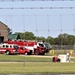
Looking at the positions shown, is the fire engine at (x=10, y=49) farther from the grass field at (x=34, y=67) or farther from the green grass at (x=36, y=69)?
the green grass at (x=36, y=69)

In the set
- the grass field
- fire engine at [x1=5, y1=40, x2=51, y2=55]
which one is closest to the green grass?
the grass field

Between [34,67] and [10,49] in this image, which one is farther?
[10,49]

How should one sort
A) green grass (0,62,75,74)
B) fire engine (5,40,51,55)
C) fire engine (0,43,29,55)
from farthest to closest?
1. fire engine (5,40,51,55)
2. fire engine (0,43,29,55)
3. green grass (0,62,75,74)

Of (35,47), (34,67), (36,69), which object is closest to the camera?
(36,69)

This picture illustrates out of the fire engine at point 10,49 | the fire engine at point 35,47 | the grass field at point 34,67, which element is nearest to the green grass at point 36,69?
the grass field at point 34,67

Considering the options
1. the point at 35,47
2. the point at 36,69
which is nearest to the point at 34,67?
the point at 36,69

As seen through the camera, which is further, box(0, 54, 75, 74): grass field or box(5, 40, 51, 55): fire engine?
box(5, 40, 51, 55): fire engine

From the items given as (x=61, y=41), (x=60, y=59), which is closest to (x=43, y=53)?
(x=61, y=41)

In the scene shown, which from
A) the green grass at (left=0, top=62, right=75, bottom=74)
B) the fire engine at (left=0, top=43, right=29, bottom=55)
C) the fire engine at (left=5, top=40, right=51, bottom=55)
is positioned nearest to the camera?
the green grass at (left=0, top=62, right=75, bottom=74)

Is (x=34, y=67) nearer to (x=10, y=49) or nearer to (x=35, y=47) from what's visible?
(x=10, y=49)

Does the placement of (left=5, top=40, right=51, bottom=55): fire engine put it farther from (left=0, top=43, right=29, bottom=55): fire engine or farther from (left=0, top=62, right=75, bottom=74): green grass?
(left=0, top=62, right=75, bottom=74): green grass

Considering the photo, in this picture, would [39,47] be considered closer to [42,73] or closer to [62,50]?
[62,50]

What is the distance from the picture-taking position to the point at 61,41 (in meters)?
39.4

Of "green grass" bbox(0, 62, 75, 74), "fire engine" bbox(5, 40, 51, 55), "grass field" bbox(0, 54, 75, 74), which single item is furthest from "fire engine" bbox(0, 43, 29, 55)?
"green grass" bbox(0, 62, 75, 74)
